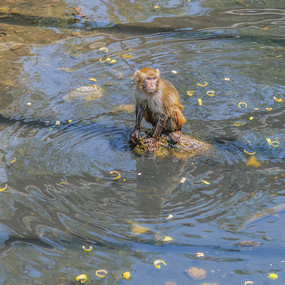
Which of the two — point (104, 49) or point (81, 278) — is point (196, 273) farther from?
point (104, 49)

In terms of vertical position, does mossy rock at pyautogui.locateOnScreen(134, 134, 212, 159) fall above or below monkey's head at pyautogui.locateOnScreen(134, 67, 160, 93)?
below

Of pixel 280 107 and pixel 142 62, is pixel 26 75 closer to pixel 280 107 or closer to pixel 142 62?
pixel 142 62

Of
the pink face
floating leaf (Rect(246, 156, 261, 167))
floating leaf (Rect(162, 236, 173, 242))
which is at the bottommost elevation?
floating leaf (Rect(162, 236, 173, 242))

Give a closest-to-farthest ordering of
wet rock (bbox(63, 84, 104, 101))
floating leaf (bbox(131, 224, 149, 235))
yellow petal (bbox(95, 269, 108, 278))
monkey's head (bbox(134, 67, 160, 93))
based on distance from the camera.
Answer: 1. yellow petal (bbox(95, 269, 108, 278))
2. floating leaf (bbox(131, 224, 149, 235))
3. monkey's head (bbox(134, 67, 160, 93))
4. wet rock (bbox(63, 84, 104, 101))

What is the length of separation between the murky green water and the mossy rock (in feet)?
0.42

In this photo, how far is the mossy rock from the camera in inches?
282

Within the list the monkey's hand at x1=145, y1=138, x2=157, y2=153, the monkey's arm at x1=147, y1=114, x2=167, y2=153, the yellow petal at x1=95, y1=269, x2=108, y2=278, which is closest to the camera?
the yellow petal at x1=95, y1=269, x2=108, y2=278

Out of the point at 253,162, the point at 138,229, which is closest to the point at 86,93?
the point at 253,162

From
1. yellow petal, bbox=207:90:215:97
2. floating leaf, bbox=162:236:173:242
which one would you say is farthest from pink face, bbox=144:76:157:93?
yellow petal, bbox=207:90:215:97

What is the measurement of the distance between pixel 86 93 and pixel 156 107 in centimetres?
235

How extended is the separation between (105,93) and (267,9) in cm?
582

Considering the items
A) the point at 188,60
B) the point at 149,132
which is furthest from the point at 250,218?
the point at 188,60

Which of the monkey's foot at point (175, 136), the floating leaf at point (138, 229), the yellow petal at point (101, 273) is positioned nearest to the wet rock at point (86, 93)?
the monkey's foot at point (175, 136)

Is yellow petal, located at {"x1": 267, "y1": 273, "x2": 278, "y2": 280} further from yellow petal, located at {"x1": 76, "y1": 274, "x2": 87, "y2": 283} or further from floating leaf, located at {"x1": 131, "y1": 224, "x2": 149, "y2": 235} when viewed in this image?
yellow petal, located at {"x1": 76, "y1": 274, "x2": 87, "y2": 283}
